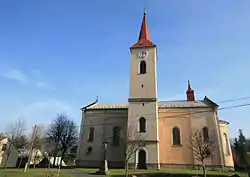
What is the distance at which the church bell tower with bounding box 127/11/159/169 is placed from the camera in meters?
30.8

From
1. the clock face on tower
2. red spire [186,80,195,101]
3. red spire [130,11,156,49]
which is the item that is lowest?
red spire [186,80,195,101]

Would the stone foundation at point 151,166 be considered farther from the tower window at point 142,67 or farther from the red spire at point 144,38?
the red spire at point 144,38

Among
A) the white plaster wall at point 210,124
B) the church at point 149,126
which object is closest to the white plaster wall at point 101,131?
the church at point 149,126

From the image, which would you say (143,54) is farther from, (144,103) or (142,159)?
(142,159)

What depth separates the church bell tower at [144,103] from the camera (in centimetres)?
3080

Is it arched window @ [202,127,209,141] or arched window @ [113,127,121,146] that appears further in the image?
arched window @ [113,127,121,146]

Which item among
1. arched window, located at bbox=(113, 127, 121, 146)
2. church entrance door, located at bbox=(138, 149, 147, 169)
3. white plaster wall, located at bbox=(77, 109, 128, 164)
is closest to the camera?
church entrance door, located at bbox=(138, 149, 147, 169)

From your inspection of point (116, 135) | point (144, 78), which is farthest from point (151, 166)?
point (144, 78)

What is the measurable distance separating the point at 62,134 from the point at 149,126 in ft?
75.2

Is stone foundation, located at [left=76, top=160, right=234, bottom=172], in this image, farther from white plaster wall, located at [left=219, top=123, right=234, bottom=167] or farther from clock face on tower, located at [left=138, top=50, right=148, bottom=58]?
clock face on tower, located at [left=138, top=50, right=148, bottom=58]

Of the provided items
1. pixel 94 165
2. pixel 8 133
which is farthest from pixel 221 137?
pixel 8 133

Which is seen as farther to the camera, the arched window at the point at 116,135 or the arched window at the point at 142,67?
the arched window at the point at 116,135

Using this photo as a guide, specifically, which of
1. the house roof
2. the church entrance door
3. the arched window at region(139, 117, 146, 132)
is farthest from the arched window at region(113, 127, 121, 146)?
the church entrance door

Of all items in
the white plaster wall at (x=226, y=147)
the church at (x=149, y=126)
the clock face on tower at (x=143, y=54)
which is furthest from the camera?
the clock face on tower at (x=143, y=54)
